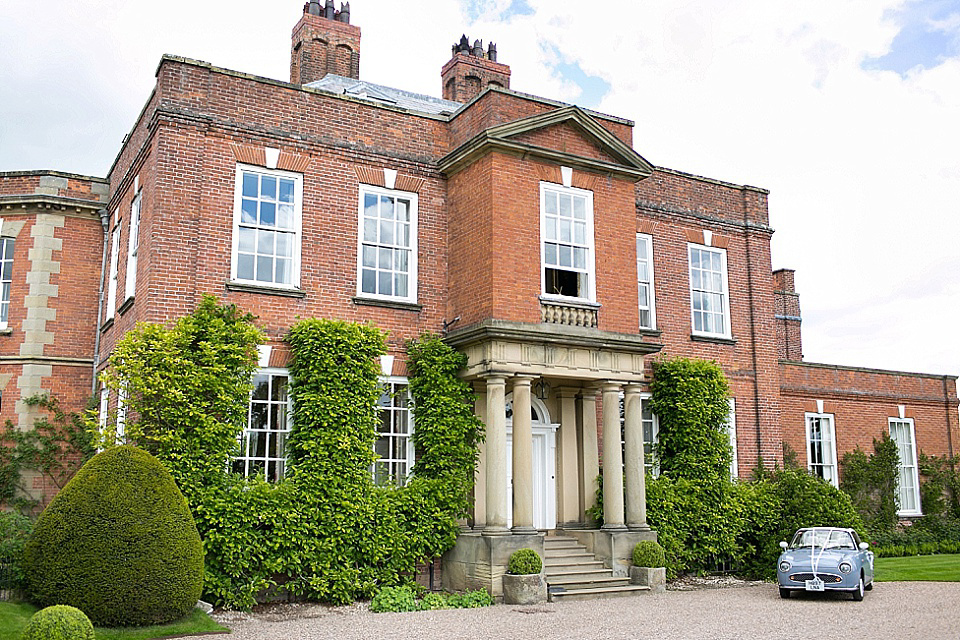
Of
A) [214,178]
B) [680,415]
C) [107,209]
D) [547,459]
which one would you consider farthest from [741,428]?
[107,209]

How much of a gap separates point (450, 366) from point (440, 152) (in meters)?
4.47

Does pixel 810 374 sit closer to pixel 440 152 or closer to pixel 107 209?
pixel 440 152

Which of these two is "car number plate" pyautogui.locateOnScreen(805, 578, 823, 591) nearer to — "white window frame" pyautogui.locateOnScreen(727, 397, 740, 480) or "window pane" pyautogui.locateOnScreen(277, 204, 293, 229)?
"white window frame" pyautogui.locateOnScreen(727, 397, 740, 480)

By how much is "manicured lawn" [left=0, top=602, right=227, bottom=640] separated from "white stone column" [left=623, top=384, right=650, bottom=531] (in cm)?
815

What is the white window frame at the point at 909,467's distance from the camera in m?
25.6

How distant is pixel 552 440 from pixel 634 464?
5.99 ft

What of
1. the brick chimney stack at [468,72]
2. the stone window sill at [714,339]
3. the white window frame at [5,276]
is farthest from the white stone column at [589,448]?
the brick chimney stack at [468,72]

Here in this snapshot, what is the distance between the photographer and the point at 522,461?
15742 mm

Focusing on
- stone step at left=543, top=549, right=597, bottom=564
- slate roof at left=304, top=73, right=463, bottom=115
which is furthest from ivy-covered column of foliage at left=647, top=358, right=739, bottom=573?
slate roof at left=304, top=73, right=463, bottom=115

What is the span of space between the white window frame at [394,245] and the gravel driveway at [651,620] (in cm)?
566

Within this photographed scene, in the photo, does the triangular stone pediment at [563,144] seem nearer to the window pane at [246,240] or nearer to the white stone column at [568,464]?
the window pane at [246,240]

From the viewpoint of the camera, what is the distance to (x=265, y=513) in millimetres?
14328

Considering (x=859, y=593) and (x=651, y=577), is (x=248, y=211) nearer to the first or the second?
(x=651, y=577)

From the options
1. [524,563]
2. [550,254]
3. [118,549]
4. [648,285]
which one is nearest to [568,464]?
[524,563]
